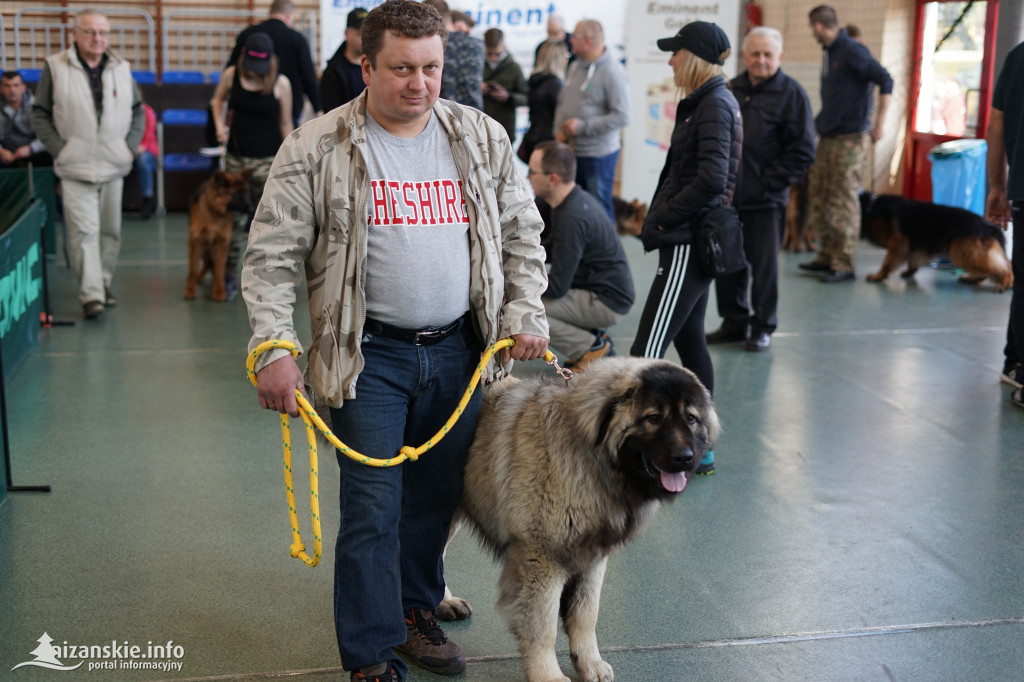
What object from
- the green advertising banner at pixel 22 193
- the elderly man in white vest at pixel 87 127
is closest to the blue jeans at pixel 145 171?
the green advertising banner at pixel 22 193

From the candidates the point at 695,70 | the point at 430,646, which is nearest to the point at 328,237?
the point at 430,646

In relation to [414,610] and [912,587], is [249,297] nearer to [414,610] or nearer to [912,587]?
[414,610]

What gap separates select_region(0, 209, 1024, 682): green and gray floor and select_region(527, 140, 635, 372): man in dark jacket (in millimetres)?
772

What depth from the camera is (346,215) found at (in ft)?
7.44

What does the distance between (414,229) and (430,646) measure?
116 centimetres

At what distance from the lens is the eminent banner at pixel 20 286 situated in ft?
16.5

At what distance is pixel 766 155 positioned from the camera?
6.21 meters

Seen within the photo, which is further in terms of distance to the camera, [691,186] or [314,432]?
[691,186]

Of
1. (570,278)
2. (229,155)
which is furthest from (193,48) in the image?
(570,278)

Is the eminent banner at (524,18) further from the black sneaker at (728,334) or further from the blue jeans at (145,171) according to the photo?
the black sneaker at (728,334)

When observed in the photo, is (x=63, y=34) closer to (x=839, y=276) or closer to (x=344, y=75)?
(x=344, y=75)

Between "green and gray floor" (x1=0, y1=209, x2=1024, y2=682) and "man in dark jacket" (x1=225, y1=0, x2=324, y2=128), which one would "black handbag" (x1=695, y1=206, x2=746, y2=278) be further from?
"man in dark jacket" (x1=225, y1=0, x2=324, y2=128)

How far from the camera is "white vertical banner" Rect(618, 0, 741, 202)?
1202 centimetres

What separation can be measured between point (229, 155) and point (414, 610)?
5.38 meters
